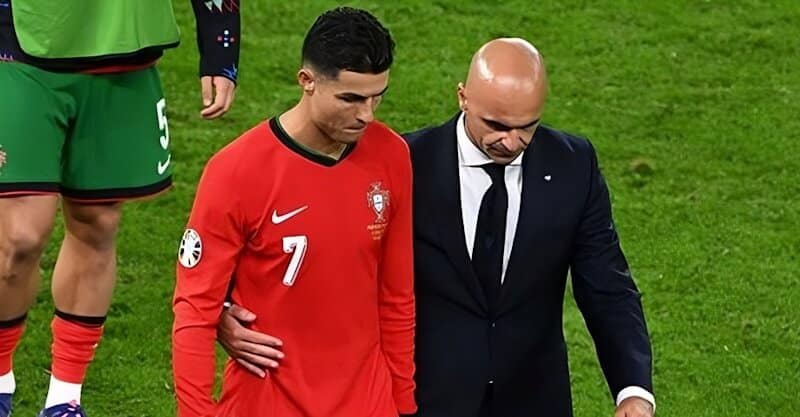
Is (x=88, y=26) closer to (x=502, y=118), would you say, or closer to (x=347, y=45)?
(x=347, y=45)

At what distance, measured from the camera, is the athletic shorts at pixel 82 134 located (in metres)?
4.47

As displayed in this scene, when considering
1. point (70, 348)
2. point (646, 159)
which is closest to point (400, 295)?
point (70, 348)

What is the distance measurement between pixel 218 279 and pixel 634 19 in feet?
17.5

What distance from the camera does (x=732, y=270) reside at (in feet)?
21.2

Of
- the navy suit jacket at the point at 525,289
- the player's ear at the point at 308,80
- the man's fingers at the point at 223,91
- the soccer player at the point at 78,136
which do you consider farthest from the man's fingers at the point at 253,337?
the man's fingers at the point at 223,91

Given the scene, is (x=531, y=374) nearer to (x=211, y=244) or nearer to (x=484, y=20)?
(x=211, y=244)

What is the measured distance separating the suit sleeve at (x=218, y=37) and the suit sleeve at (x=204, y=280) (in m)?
1.04

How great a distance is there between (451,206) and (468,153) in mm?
124

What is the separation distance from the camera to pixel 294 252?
3.78 metres

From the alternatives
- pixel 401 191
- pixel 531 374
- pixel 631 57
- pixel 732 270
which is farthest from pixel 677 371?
pixel 631 57

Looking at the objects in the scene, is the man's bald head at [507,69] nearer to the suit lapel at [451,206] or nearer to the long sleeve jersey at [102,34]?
the suit lapel at [451,206]

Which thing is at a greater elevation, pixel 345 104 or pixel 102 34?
pixel 345 104

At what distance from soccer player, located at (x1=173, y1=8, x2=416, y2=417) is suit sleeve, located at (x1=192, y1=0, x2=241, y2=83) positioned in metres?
0.91

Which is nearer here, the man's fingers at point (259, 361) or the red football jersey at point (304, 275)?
the red football jersey at point (304, 275)
